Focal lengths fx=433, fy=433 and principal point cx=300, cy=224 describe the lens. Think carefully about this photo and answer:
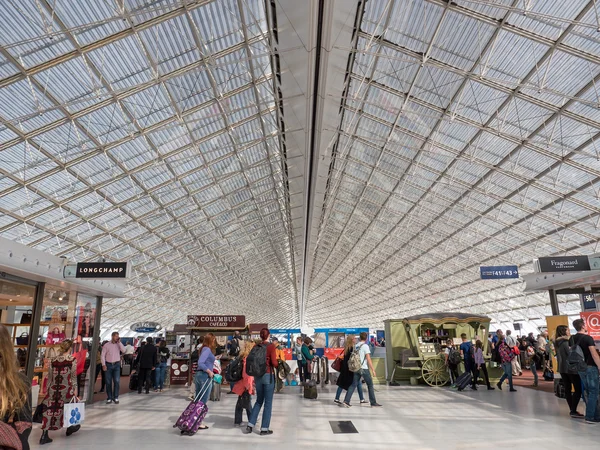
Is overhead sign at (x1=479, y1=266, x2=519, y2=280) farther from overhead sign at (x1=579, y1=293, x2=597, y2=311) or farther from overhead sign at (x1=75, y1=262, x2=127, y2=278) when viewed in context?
overhead sign at (x1=75, y1=262, x2=127, y2=278)

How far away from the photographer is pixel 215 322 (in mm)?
17859

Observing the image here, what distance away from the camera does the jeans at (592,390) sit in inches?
289

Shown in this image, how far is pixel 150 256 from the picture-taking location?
33.6m

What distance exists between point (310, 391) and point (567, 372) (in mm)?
5958

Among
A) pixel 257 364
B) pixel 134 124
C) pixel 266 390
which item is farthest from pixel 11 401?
pixel 134 124

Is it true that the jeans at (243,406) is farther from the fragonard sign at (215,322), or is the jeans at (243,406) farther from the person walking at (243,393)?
the fragonard sign at (215,322)

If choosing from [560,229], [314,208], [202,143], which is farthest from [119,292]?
[560,229]

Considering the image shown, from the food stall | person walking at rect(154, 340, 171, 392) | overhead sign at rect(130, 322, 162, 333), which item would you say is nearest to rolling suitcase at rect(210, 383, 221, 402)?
person walking at rect(154, 340, 171, 392)

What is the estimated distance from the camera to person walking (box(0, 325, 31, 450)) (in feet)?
6.87

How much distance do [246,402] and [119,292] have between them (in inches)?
260

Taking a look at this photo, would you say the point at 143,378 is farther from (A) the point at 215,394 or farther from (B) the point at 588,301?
(B) the point at 588,301

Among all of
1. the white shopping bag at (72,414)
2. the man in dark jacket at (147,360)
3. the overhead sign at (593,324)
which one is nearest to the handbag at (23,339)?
the white shopping bag at (72,414)

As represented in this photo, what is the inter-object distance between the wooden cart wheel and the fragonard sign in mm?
7554

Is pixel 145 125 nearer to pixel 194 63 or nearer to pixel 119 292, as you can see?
pixel 194 63
